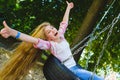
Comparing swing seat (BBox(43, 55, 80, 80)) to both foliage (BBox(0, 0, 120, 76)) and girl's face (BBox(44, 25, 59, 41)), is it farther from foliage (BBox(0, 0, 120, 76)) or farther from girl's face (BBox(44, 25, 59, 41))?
foliage (BBox(0, 0, 120, 76))

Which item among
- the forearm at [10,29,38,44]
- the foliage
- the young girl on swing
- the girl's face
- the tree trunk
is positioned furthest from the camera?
the foliage

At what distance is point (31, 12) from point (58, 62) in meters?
4.77

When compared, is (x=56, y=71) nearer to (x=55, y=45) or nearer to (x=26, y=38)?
(x=55, y=45)

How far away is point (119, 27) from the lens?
904cm

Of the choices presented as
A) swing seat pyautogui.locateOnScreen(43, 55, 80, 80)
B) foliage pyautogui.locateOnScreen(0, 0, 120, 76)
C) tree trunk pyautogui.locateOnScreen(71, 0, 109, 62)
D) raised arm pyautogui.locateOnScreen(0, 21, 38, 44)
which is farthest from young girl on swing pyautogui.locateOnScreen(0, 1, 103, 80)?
foliage pyautogui.locateOnScreen(0, 0, 120, 76)

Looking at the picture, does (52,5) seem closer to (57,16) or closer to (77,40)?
(57,16)

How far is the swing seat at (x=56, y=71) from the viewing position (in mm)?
4246

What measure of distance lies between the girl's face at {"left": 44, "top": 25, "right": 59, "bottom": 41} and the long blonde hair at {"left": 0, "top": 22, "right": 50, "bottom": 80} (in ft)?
0.20

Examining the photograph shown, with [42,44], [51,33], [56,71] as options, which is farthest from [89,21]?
[56,71]

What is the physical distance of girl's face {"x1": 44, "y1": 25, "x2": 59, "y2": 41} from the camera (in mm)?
4621

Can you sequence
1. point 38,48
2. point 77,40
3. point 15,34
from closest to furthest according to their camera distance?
1. point 15,34
2. point 38,48
3. point 77,40

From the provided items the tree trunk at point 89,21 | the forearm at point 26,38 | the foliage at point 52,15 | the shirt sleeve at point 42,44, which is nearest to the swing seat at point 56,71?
the shirt sleeve at point 42,44

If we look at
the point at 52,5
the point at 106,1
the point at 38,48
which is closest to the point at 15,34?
the point at 38,48

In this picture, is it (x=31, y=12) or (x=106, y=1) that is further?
(x=31, y=12)
